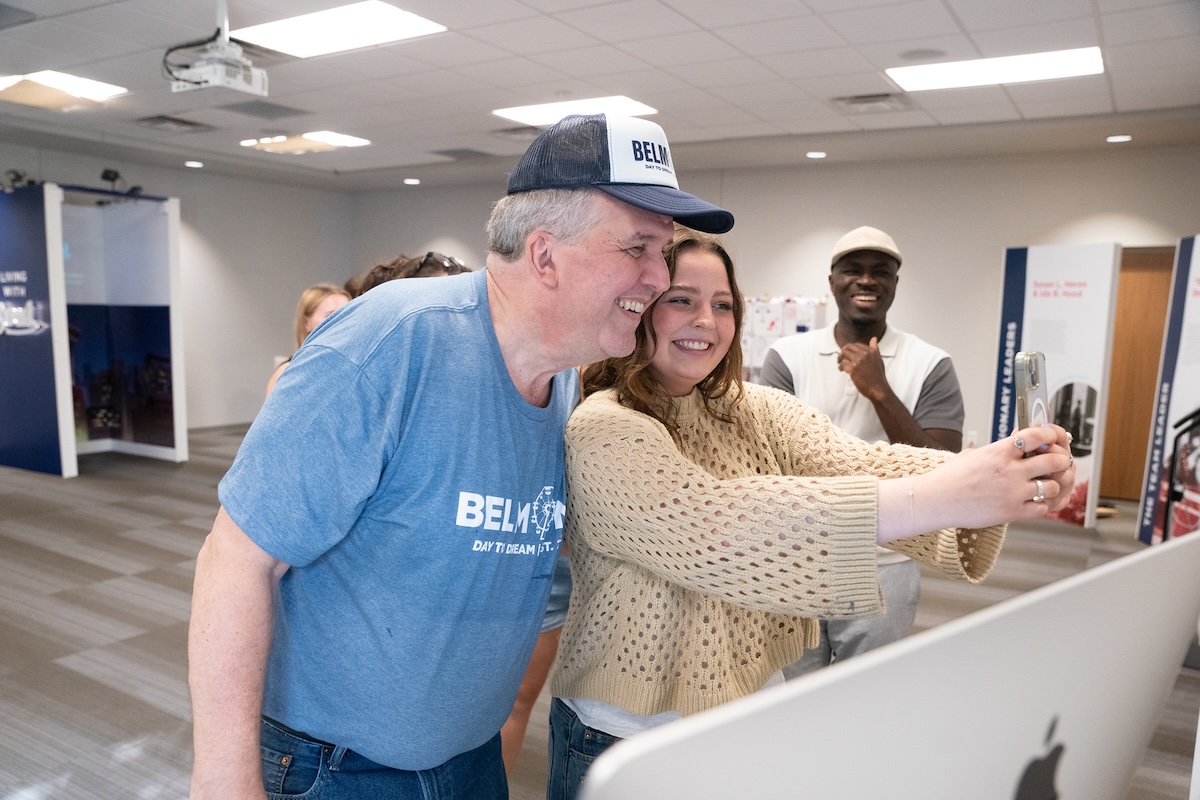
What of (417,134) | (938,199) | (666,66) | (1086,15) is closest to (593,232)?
(1086,15)

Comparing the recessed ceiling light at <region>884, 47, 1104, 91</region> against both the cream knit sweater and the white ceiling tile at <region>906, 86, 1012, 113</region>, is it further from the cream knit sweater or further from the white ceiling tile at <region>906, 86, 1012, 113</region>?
the cream knit sweater

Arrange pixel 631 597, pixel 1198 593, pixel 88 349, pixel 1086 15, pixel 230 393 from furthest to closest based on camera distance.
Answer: pixel 230 393, pixel 88 349, pixel 1086 15, pixel 631 597, pixel 1198 593

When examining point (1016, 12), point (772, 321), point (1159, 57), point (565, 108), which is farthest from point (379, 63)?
point (1159, 57)

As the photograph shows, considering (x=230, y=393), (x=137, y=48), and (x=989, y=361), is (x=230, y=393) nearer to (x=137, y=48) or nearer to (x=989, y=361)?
(x=137, y=48)

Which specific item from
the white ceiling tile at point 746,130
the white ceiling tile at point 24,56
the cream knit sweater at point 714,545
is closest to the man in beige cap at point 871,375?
the cream knit sweater at point 714,545

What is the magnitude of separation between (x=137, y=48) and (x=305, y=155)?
3.95 meters

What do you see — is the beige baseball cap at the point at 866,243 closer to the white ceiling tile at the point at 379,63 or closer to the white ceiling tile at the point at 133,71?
the white ceiling tile at the point at 379,63

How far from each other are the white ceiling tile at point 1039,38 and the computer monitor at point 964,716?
193 inches

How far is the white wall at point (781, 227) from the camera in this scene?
24.9 feet

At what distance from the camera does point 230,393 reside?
432 inches

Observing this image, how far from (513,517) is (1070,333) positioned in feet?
21.8

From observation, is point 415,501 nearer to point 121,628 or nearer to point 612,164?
point 612,164

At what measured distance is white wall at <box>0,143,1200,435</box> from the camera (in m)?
7.60

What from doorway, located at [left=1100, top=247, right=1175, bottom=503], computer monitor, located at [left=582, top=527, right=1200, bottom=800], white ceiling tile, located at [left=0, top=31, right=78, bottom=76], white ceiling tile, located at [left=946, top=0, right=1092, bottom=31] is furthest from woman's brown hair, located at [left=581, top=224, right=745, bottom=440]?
doorway, located at [left=1100, top=247, right=1175, bottom=503]
